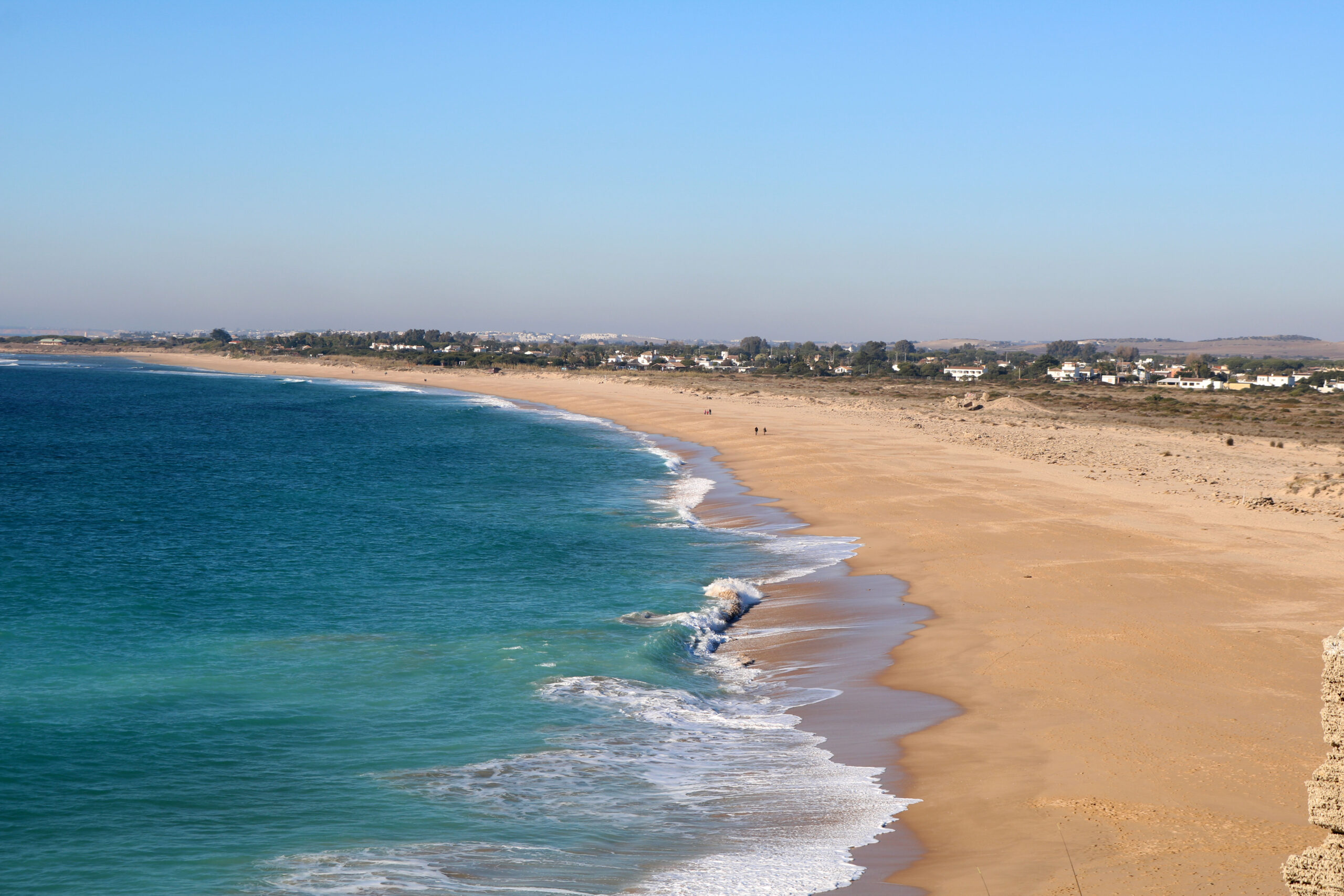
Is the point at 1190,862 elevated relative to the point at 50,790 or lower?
elevated

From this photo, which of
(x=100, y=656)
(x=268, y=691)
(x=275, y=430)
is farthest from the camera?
(x=275, y=430)

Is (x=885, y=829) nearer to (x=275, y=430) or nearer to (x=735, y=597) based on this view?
(x=735, y=597)

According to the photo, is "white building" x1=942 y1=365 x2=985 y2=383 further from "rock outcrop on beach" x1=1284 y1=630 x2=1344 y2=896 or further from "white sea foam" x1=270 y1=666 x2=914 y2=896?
"rock outcrop on beach" x1=1284 y1=630 x2=1344 y2=896

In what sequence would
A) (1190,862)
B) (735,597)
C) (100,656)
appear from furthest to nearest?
(735,597), (100,656), (1190,862)

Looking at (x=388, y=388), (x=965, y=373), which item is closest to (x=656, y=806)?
(x=388, y=388)

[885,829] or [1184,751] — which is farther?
[1184,751]

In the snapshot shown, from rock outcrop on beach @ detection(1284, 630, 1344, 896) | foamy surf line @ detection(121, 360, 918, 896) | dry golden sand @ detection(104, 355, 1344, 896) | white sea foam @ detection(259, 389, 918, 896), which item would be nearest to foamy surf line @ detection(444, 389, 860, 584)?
dry golden sand @ detection(104, 355, 1344, 896)

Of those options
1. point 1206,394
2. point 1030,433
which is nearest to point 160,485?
point 1030,433
